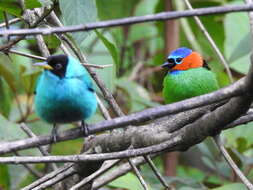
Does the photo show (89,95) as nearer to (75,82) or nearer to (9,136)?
(75,82)

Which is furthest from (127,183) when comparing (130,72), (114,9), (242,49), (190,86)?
(130,72)

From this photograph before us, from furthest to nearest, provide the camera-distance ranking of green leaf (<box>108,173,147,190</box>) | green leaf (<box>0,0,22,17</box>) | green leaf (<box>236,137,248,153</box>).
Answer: green leaf (<box>236,137,248,153</box>), green leaf (<box>108,173,147,190</box>), green leaf (<box>0,0,22,17</box>)

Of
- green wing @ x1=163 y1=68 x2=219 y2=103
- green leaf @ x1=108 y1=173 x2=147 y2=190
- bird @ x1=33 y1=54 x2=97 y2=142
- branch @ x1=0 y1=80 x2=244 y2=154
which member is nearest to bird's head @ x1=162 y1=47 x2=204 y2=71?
green wing @ x1=163 y1=68 x2=219 y2=103

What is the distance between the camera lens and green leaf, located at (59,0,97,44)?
220 centimetres

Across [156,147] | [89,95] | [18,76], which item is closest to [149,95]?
[18,76]

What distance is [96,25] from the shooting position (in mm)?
1560

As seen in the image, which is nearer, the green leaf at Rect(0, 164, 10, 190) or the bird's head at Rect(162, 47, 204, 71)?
the green leaf at Rect(0, 164, 10, 190)

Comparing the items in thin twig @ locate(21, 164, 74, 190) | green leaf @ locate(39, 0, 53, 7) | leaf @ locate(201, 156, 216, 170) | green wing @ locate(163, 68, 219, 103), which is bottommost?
leaf @ locate(201, 156, 216, 170)

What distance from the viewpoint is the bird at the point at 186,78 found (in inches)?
147

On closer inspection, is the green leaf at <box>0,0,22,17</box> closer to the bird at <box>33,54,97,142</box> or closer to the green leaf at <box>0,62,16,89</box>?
the bird at <box>33,54,97,142</box>

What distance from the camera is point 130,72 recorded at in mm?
5082

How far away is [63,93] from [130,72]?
9.03ft

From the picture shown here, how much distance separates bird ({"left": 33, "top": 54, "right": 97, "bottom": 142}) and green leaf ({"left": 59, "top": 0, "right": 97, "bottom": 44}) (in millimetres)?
203

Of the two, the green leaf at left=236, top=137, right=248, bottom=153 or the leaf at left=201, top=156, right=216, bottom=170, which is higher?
the green leaf at left=236, top=137, right=248, bottom=153
